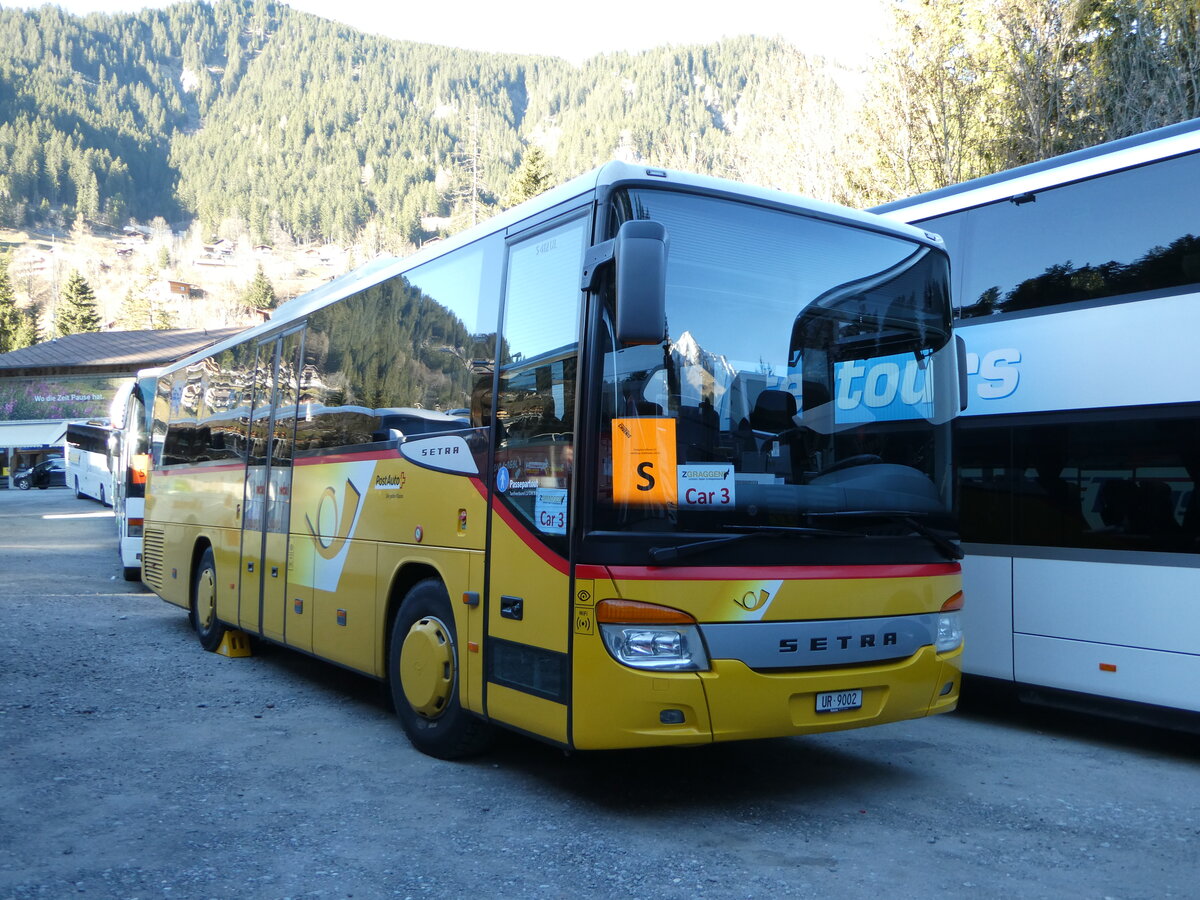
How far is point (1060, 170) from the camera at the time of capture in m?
7.57

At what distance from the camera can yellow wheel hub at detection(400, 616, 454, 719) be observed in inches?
247

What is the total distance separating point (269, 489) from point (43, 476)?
2313 inches

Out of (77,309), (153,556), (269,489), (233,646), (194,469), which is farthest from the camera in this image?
(77,309)

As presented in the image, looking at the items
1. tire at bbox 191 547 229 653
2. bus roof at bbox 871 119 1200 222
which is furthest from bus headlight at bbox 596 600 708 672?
tire at bbox 191 547 229 653

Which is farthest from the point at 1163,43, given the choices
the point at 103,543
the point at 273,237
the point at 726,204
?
the point at 273,237

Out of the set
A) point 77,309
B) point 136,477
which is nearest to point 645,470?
point 136,477

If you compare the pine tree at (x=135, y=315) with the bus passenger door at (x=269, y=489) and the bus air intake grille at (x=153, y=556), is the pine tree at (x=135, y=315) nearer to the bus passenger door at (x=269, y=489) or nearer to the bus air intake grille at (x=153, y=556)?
the bus air intake grille at (x=153, y=556)

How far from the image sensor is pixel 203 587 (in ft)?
35.8

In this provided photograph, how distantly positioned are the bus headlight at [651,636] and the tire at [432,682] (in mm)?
1302

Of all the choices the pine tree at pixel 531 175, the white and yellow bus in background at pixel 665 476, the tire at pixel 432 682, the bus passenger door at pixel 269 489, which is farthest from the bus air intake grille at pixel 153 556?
the pine tree at pixel 531 175

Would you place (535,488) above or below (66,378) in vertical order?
below

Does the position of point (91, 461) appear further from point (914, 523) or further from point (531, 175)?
point (914, 523)

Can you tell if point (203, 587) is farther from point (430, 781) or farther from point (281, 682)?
point (430, 781)

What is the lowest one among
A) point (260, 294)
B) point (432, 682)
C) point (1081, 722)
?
point (1081, 722)
